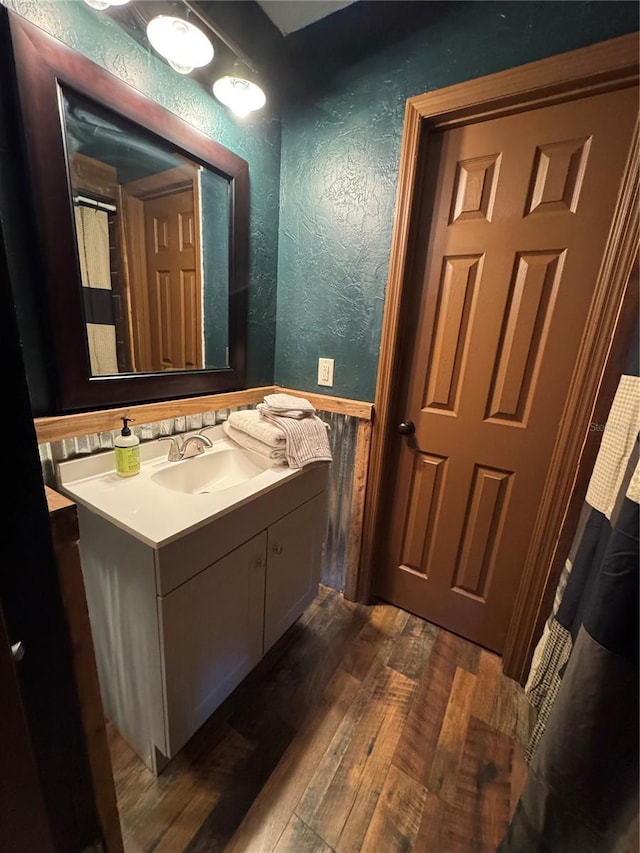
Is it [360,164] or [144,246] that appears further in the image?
[360,164]

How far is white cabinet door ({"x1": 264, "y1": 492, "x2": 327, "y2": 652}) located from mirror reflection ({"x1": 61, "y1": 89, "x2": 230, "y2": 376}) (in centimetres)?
70

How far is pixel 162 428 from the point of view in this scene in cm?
122

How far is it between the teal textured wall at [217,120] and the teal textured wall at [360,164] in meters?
0.06

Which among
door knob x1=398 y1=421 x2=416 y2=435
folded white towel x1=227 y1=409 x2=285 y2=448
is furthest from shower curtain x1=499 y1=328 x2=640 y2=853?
folded white towel x1=227 y1=409 x2=285 y2=448

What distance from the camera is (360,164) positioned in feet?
4.20

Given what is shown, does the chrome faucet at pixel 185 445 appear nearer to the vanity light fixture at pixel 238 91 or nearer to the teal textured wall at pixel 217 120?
the teal textured wall at pixel 217 120

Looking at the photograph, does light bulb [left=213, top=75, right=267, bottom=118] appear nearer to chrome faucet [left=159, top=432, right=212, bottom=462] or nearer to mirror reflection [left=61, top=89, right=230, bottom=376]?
mirror reflection [left=61, top=89, right=230, bottom=376]

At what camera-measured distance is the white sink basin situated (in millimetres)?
1144

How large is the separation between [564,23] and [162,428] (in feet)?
5.62

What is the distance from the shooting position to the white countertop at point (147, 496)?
2.57ft

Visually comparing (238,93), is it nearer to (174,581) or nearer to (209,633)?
(174,581)

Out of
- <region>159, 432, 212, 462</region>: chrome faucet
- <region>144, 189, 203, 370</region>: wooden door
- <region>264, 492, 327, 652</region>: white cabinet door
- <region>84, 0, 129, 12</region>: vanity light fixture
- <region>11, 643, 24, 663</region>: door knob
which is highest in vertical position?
<region>84, 0, 129, 12</region>: vanity light fixture

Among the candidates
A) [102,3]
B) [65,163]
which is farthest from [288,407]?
[102,3]

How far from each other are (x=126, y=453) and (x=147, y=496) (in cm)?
19
